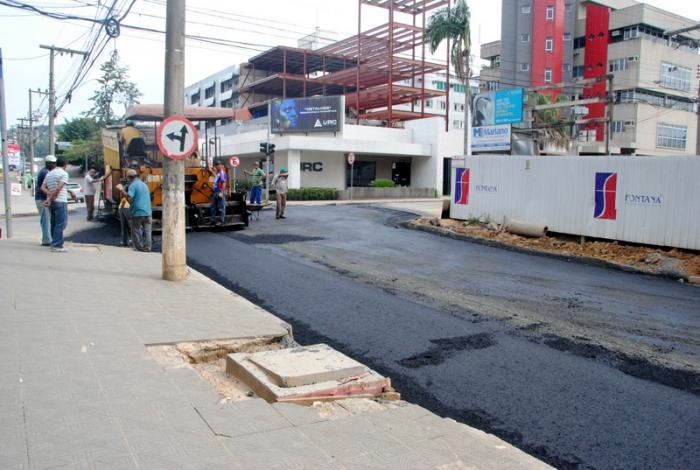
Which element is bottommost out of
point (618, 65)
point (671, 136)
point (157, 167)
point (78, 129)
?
point (157, 167)

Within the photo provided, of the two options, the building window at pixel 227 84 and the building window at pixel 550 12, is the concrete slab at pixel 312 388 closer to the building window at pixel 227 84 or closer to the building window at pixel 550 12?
the building window at pixel 550 12

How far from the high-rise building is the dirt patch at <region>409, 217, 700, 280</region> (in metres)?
38.4

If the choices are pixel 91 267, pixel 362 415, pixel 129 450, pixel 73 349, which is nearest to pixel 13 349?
→ pixel 73 349

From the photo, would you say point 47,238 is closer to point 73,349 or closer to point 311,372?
point 73,349

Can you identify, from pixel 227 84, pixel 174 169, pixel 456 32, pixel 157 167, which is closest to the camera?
pixel 174 169

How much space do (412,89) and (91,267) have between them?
42845mm

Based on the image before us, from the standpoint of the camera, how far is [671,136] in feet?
181

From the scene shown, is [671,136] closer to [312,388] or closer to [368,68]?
Result: [368,68]

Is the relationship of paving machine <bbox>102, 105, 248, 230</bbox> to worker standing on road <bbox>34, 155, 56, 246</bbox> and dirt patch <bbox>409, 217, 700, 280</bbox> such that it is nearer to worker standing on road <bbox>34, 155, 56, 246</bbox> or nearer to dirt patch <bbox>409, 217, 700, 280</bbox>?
worker standing on road <bbox>34, 155, 56, 246</bbox>

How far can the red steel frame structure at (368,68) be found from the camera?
4759 centimetres

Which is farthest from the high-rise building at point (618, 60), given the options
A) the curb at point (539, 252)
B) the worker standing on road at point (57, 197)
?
the worker standing on road at point (57, 197)

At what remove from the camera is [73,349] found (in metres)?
5.33

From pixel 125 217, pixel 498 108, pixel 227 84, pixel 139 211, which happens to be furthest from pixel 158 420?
pixel 227 84

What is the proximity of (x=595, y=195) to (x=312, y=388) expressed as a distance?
1284 cm
